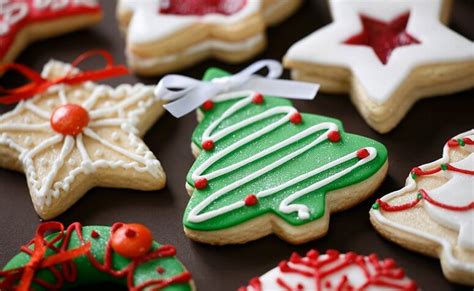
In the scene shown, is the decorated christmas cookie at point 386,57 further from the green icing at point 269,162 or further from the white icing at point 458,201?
the white icing at point 458,201

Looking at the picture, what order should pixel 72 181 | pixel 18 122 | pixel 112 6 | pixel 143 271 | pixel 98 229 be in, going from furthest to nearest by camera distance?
1. pixel 112 6
2. pixel 18 122
3. pixel 72 181
4. pixel 98 229
5. pixel 143 271

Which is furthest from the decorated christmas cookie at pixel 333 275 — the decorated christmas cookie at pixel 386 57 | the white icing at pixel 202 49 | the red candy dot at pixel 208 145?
the white icing at pixel 202 49

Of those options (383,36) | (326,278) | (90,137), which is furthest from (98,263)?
(383,36)

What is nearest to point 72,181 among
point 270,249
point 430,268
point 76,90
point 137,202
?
point 137,202

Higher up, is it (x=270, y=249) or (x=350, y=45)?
(x=350, y=45)

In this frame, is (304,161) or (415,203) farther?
(304,161)

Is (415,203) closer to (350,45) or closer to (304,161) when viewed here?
(304,161)
